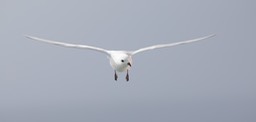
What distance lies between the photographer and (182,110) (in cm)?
12775

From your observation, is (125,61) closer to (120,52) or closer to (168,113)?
(120,52)

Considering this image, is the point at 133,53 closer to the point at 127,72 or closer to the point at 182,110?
the point at 127,72

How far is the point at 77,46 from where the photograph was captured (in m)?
44.5

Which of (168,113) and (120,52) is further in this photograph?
(168,113)

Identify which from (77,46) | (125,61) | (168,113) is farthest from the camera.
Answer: (168,113)

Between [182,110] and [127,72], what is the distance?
8606 centimetres

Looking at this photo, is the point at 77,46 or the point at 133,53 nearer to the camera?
the point at 133,53

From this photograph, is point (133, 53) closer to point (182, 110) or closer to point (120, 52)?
point (120, 52)

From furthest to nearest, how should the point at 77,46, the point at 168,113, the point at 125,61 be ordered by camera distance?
1. the point at 168,113
2. the point at 77,46
3. the point at 125,61

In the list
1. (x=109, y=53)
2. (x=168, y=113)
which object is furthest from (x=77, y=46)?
(x=168, y=113)

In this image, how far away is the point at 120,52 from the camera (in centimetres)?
4150

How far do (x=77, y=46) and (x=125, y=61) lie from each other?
4258mm

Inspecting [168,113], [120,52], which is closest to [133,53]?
[120,52]

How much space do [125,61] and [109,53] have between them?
155cm
